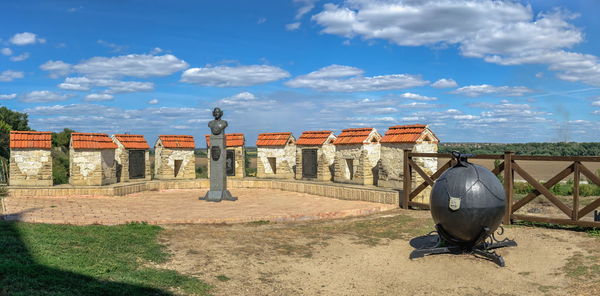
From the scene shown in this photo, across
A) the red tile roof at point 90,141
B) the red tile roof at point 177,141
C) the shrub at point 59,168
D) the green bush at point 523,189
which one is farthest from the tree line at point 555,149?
the red tile roof at point 90,141

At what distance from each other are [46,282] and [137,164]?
13071 mm

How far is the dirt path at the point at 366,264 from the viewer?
6.07m

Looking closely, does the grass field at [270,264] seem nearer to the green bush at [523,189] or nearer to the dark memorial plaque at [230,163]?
the green bush at [523,189]

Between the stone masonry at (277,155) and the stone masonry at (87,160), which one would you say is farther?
the stone masonry at (277,155)

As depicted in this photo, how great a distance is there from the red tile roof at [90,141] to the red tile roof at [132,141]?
55cm

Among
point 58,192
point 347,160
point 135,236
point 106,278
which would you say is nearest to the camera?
point 106,278

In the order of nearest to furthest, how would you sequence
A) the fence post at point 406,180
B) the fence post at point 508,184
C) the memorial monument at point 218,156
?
the fence post at point 508,184 → the fence post at point 406,180 → the memorial monument at point 218,156

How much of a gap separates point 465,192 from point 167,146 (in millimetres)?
13368

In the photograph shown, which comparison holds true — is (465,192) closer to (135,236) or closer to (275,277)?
(275,277)

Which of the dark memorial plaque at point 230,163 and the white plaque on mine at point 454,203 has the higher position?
the dark memorial plaque at point 230,163

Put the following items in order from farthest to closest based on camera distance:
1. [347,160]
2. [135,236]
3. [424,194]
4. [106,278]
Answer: [347,160], [424,194], [135,236], [106,278]

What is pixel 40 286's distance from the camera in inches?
200

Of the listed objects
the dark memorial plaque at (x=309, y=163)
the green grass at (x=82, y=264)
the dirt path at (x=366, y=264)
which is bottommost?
A: the dirt path at (x=366, y=264)

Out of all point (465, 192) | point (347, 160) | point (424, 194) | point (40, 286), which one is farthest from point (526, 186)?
point (40, 286)
